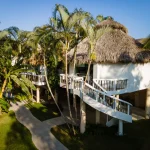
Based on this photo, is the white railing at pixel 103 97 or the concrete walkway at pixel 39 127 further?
the white railing at pixel 103 97

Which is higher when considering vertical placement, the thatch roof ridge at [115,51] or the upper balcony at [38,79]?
the thatch roof ridge at [115,51]

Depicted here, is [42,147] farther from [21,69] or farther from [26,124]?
[21,69]

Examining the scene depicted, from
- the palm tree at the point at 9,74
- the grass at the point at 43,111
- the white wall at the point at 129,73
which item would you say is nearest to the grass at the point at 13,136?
the palm tree at the point at 9,74

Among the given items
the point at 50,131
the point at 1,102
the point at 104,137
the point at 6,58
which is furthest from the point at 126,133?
the point at 6,58

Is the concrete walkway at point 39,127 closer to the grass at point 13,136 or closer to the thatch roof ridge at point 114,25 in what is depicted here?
the grass at point 13,136

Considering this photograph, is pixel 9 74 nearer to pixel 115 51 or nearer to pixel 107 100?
pixel 107 100

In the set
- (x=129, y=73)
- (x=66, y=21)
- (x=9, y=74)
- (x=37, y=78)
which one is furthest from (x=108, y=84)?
(x=37, y=78)
